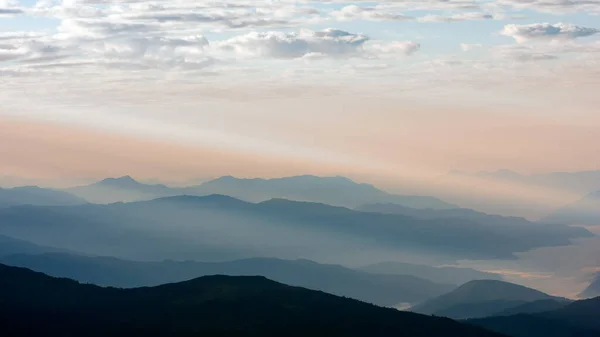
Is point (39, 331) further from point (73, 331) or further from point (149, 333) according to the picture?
point (149, 333)

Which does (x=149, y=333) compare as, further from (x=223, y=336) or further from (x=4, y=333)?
(x=4, y=333)

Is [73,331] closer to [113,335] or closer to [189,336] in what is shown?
[113,335]

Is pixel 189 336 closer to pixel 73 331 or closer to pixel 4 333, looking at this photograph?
pixel 73 331

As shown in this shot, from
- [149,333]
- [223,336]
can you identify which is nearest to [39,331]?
[149,333]

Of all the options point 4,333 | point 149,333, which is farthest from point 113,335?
point 4,333

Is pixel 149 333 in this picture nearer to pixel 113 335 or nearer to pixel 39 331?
pixel 113 335

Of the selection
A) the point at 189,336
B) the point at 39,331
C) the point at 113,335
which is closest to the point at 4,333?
the point at 39,331
